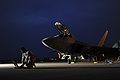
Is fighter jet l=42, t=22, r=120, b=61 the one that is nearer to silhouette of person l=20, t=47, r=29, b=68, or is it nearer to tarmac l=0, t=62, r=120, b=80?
silhouette of person l=20, t=47, r=29, b=68

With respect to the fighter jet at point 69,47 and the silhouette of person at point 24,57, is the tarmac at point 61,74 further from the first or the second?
the fighter jet at point 69,47

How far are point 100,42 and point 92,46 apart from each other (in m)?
22.4

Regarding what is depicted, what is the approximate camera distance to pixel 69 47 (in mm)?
53375

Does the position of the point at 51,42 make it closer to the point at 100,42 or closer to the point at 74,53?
the point at 74,53

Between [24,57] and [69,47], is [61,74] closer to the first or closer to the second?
[24,57]

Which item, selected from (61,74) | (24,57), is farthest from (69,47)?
(61,74)

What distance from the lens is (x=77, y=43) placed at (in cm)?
5694

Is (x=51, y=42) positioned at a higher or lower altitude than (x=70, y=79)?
higher

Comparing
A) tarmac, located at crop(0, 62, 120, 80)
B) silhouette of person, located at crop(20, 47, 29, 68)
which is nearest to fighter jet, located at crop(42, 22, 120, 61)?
silhouette of person, located at crop(20, 47, 29, 68)

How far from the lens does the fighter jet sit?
168 feet

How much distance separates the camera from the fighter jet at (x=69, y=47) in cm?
5134

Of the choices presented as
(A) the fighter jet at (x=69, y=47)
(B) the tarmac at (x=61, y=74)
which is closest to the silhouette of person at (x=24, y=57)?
(B) the tarmac at (x=61, y=74)

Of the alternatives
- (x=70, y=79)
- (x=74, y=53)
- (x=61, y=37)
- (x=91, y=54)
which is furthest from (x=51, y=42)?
(x=70, y=79)

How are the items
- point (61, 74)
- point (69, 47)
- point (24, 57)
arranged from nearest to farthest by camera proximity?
point (61, 74) → point (24, 57) → point (69, 47)
